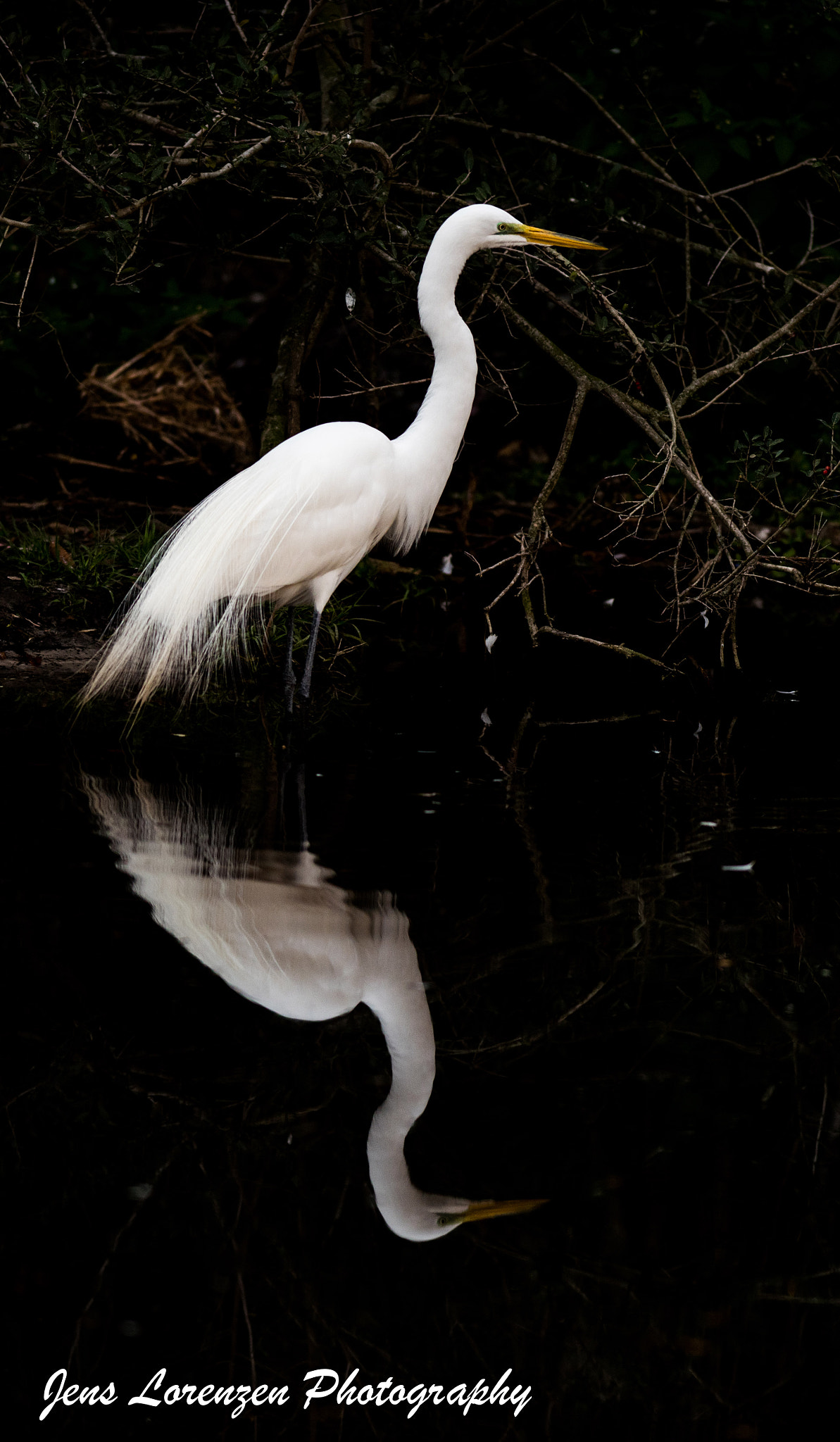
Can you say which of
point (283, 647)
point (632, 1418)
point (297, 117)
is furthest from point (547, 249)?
point (632, 1418)

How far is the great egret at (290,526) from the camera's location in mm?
4145

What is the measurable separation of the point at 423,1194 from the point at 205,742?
2373 mm

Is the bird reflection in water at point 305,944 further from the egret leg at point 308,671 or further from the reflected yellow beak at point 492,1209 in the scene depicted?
the egret leg at point 308,671

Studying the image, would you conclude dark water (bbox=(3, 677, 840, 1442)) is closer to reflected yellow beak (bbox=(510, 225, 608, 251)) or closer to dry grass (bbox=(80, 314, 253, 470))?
reflected yellow beak (bbox=(510, 225, 608, 251))

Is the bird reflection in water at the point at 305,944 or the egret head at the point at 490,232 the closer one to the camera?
the bird reflection in water at the point at 305,944

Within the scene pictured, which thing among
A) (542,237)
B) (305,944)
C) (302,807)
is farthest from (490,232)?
(305,944)

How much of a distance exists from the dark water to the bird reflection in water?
1 cm

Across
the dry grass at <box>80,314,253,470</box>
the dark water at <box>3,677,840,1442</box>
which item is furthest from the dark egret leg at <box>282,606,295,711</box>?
the dry grass at <box>80,314,253,470</box>

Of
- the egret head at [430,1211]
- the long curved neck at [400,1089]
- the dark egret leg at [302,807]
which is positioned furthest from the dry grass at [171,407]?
the egret head at [430,1211]

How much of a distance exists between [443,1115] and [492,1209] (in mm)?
233

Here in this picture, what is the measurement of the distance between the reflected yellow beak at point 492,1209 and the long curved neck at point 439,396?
306 cm

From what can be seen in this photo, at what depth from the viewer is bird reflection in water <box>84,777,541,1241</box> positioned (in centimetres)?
181

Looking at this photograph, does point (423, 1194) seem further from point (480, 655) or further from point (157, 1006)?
point (480, 655)

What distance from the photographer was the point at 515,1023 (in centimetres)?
223
